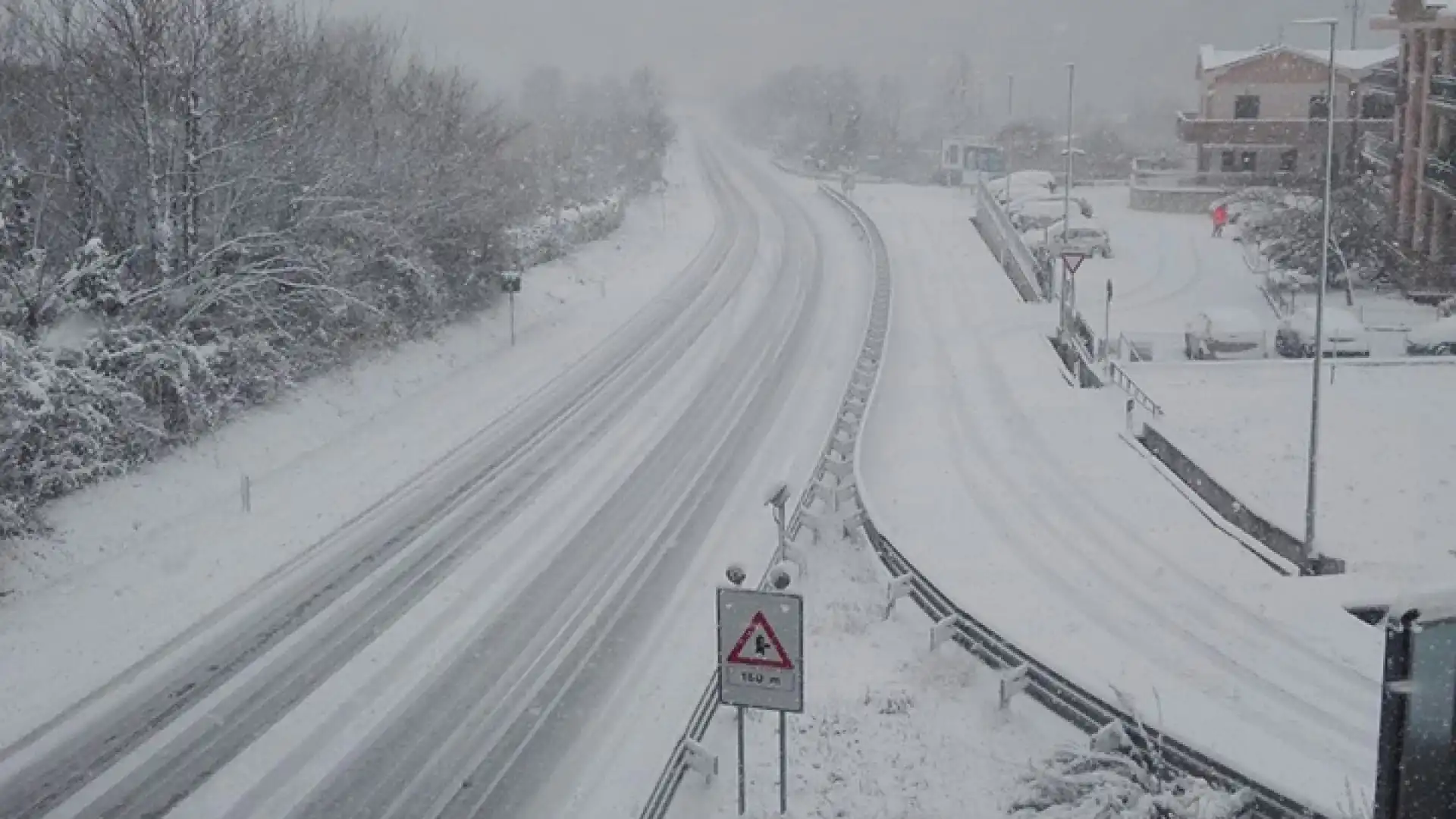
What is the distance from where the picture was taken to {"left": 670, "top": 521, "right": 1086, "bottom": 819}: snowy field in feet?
43.8

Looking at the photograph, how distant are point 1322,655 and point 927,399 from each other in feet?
49.7

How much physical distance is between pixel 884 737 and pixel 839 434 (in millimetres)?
13288

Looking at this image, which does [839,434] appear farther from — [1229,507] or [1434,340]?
→ [1434,340]

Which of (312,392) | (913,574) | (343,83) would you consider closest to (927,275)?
(343,83)

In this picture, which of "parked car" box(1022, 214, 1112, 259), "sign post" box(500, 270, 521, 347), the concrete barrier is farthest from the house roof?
"sign post" box(500, 270, 521, 347)

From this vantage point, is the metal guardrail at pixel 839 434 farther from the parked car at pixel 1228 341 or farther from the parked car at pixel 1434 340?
the parked car at pixel 1434 340

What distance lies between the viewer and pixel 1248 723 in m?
14.5

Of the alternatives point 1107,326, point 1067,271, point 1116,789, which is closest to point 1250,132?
point 1067,271

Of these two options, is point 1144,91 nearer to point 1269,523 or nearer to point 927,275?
point 927,275

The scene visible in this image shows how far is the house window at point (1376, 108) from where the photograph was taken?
62.2 m

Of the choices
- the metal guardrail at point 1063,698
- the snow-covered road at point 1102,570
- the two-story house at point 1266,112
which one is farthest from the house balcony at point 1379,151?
the metal guardrail at point 1063,698

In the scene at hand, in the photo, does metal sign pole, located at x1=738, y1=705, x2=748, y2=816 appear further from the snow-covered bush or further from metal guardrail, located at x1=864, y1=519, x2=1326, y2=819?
metal guardrail, located at x1=864, y1=519, x2=1326, y2=819

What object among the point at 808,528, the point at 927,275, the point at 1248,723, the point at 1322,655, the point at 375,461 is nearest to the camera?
the point at 1248,723

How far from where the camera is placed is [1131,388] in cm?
3088
